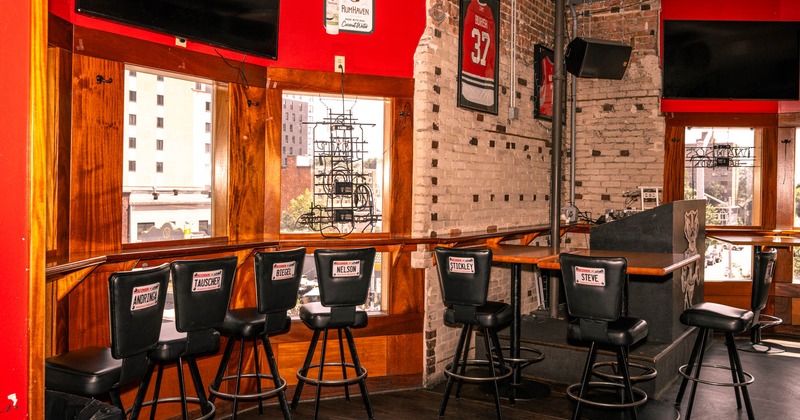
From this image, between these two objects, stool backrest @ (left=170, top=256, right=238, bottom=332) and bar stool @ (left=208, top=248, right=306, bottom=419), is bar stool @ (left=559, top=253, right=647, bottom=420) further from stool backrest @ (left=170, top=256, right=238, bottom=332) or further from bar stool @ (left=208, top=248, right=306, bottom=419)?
stool backrest @ (left=170, top=256, right=238, bottom=332)

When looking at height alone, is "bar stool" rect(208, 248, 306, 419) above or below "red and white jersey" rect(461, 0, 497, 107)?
below

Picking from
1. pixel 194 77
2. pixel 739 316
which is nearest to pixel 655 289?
pixel 739 316

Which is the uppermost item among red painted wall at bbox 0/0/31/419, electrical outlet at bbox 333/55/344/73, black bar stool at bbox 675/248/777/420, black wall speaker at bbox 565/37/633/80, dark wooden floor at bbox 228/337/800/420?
black wall speaker at bbox 565/37/633/80

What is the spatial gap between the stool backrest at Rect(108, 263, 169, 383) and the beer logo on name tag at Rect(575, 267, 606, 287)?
7.36 feet

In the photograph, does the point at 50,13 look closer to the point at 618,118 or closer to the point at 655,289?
the point at 655,289

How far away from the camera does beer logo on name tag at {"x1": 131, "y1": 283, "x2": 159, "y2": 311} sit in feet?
9.15

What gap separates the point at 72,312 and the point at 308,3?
8.47 feet

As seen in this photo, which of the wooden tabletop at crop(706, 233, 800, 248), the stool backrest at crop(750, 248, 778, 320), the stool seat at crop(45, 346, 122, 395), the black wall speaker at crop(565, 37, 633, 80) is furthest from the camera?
the black wall speaker at crop(565, 37, 633, 80)

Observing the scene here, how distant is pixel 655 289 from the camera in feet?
16.6

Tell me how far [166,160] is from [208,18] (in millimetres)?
939

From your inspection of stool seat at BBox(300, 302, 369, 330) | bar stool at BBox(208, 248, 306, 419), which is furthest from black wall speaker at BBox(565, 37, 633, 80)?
bar stool at BBox(208, 248, 306, 419)

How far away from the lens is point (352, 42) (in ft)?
15.8

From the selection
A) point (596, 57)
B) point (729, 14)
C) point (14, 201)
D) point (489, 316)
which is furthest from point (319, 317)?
point (729, 14)

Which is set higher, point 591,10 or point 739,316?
point 591,10
